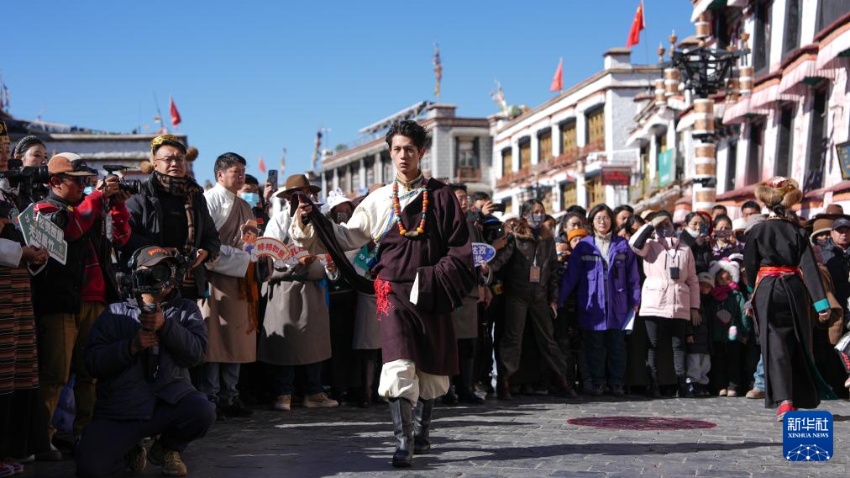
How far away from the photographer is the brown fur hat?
930 centimetres

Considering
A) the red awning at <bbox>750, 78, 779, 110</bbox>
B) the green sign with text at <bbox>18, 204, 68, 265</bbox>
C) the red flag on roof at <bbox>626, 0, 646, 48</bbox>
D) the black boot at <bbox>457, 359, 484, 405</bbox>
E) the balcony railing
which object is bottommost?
the black boot at <bbox>457, 359, 484, 405</bbox>

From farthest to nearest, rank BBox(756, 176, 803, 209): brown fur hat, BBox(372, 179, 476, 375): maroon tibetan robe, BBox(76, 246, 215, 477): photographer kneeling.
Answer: BBox(756, 176, 803, 209): brown fur hat
BBox(372, 179, 476, 375): maroon tibetan robe
BBox(76, 246, 215, 477): photographer kneeling

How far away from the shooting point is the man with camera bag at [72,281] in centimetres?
705

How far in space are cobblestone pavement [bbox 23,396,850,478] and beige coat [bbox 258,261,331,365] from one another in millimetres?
529

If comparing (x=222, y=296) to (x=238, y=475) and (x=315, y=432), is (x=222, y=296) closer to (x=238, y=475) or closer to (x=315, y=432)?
(x=315, y=432)

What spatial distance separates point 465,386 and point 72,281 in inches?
186

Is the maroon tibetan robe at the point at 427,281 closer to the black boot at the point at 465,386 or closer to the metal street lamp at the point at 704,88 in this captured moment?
the black boot at the point at 465,386

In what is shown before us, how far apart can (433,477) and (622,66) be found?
133 feet

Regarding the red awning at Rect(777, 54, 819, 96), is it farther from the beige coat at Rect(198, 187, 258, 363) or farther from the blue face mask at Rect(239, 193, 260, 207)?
the beige coat at Rect(198, 187, 258, 363)

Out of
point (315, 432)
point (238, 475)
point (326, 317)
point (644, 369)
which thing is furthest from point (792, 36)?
point (238, 475)

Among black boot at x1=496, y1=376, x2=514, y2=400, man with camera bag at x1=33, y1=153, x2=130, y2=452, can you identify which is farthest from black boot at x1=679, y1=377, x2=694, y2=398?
man with camera bag at x1=33, y1=153, x2=130, y2=452

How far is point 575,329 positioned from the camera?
1249 centimetres

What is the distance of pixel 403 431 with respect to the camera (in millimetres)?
6812

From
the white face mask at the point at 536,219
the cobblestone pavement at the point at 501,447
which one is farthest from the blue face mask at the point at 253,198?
the white face mask at the point at 536,219
